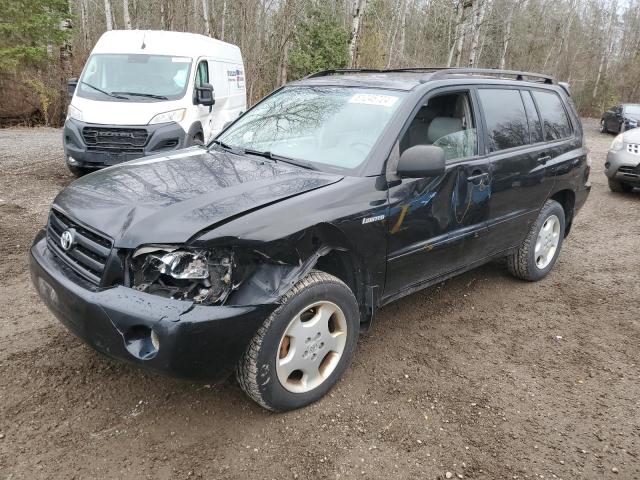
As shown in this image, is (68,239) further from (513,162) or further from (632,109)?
(632,109)

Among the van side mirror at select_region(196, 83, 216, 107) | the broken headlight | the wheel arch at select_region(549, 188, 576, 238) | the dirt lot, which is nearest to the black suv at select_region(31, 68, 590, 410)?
the broken headlight

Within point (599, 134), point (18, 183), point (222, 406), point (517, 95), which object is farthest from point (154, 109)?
point (599, 134)

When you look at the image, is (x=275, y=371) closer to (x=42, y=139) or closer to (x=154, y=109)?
(x=154, y=109)

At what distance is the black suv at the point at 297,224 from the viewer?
7.84ft

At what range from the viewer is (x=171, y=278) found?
2.40 metres

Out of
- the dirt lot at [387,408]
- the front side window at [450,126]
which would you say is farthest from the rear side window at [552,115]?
the dirt lot at [387,408]

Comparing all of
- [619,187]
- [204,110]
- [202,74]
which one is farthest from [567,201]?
[202,74]

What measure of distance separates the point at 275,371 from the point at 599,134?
2464 cm

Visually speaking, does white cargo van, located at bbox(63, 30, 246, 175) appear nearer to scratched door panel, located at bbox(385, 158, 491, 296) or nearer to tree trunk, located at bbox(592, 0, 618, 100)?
scratched door panel, located at bbox(385, 158, 491, 296)

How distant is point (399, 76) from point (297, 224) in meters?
1.79

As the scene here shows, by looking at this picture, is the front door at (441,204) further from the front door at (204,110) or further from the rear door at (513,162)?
the front door at (204,110)

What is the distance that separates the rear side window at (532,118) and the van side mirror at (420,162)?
1780 mm

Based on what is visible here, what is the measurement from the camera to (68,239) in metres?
2.72

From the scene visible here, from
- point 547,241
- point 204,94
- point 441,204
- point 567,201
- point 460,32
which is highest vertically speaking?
point 460,32
